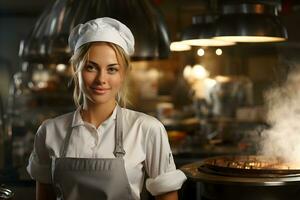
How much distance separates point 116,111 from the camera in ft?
Answer: 9.09

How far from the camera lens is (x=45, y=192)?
2879mm

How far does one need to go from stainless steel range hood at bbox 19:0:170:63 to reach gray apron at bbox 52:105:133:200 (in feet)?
3.34

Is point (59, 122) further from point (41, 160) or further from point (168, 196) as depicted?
point (168, 196)

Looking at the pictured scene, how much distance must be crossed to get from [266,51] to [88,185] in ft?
22.6

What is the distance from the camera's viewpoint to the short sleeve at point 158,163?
105 inches

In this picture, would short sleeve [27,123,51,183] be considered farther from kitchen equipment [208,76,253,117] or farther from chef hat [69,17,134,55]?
kitchen equipment [208,76,253,117]

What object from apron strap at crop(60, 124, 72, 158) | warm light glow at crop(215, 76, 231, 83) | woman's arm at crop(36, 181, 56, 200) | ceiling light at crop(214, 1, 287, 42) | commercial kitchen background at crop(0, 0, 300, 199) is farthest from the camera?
warm light glow at crop(215, 76, 231, 83)

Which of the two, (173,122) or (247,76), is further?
(247,76)

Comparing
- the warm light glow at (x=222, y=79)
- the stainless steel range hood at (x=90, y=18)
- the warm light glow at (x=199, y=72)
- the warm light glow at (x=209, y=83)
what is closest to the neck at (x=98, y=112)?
the stainless steel range hood at (x=90, y=18)

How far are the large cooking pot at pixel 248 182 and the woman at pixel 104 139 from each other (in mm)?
241

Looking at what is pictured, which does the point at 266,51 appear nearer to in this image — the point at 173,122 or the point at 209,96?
the point at 209,96

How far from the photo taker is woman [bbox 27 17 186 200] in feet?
8.67

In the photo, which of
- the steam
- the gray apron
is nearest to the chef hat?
the gray apron

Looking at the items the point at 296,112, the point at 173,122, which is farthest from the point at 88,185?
the point at 173,122
